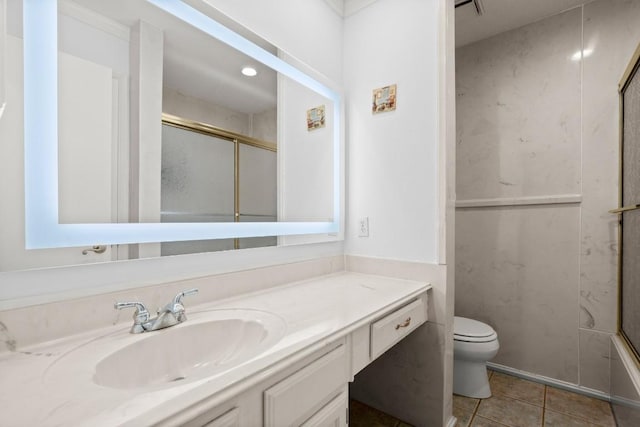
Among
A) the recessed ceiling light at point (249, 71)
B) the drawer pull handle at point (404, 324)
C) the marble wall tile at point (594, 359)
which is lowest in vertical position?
the marble wall tile at point (594, 359)

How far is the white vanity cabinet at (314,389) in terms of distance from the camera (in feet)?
2.02

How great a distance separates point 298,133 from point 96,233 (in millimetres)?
1004

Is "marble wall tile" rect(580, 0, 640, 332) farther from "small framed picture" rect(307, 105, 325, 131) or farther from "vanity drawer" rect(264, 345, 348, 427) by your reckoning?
"vanity drawer" rect(264, 345, 348, 427)

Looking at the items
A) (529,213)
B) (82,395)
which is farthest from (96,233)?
(529,213)

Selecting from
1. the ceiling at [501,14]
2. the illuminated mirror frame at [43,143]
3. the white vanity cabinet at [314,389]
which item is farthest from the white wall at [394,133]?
the illuminated mirror frame at [43,143]

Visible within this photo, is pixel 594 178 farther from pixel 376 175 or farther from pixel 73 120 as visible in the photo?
pixel 73 120

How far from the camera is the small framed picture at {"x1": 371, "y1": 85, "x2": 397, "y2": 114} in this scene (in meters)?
1.59

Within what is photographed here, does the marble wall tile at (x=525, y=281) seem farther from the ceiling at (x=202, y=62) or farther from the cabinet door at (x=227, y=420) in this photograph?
the cabinet door at (x=227, y=420)

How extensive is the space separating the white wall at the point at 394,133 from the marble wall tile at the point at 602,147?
114 cm

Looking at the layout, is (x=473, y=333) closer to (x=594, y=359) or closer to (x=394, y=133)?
(x=594, y=359)

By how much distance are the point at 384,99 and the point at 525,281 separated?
156 centimetres

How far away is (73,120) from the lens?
31.9 inches

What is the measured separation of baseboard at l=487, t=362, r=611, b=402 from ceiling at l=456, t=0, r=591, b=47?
7.73ft

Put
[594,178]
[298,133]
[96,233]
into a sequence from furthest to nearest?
[594,178] < [298,133] < [96,233]
